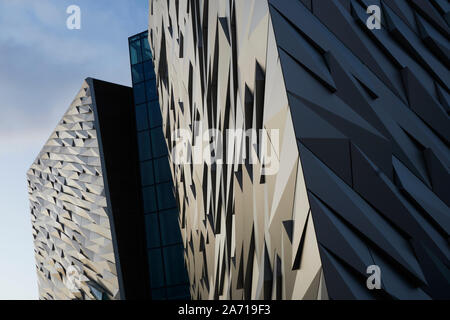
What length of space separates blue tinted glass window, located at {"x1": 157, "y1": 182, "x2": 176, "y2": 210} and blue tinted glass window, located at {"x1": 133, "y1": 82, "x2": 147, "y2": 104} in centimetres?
565

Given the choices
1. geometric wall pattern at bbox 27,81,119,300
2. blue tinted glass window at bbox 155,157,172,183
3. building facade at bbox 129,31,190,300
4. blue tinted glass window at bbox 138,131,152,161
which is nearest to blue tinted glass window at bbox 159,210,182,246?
building facade at bbox 129,31,190,300

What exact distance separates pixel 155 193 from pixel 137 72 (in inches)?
325

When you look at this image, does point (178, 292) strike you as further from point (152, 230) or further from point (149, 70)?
point (149, 70)

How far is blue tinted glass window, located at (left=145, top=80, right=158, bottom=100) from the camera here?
26.5 metres

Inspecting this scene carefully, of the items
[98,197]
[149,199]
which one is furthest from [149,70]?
[98,197]

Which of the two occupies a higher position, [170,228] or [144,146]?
[144,146]

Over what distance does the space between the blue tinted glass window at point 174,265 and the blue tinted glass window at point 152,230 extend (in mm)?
730

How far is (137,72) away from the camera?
27.3m

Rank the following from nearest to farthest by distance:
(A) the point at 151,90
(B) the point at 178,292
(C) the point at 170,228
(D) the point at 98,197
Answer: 1. (B) the point at 178,292
2. (D) the point at 98,197
3. (C) the point at 170,228
4. (A) the point at 151,90

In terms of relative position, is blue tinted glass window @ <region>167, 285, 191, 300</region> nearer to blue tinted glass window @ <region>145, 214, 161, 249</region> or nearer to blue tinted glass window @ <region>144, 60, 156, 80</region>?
blue tinted glass window @ <region>145, 214, 161, 249</region>

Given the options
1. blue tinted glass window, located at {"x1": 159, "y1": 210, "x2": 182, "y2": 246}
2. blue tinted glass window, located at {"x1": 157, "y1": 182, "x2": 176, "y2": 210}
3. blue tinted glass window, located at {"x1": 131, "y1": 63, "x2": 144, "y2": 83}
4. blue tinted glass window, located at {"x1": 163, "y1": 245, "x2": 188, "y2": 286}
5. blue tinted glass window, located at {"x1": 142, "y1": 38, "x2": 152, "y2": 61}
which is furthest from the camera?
blue tinted glass window, located at {"x1": 142, "y1": 38, "x2": 152, "y2": 61}

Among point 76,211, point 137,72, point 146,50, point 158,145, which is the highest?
point 146,50

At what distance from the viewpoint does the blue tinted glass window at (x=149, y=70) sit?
2702cm
